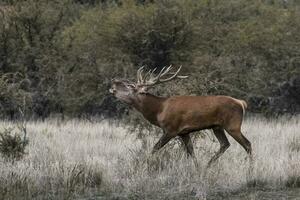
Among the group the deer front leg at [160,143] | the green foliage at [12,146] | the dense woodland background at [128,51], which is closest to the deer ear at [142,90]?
the deer front leg at [160,143]

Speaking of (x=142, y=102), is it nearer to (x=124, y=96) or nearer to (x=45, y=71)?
(x=124, y=96)

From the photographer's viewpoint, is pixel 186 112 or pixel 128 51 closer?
pixel 186 112

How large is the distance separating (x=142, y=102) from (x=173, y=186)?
6.57 feet

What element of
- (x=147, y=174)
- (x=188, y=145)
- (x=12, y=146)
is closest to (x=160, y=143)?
(x=188, y=145)

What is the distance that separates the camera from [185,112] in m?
10.9

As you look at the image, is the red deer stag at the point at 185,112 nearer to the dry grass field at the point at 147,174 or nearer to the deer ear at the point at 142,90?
the deer ear at the point at 142,90

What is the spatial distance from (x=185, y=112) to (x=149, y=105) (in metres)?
0.62

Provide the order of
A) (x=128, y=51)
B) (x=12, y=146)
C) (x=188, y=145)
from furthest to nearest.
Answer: (x=128, y=51) < (x=12, y=146) < (x=188, y=145)

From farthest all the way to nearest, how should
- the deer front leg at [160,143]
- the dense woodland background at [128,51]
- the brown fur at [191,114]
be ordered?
Result: the dense woodland background at [128,51]
the brown fur at [191,114]
the deer front leg at [160,143]

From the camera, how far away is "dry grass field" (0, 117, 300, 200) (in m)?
9.21

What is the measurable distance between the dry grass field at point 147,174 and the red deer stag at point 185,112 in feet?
1.16

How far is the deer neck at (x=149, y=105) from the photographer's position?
1110 cm

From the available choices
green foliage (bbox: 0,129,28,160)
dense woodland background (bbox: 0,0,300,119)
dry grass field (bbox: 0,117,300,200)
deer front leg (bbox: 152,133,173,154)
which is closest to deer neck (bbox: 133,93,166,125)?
deer front leg (bbox: 152,133,173,154)

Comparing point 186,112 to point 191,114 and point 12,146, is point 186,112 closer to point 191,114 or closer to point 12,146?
point 191,114
